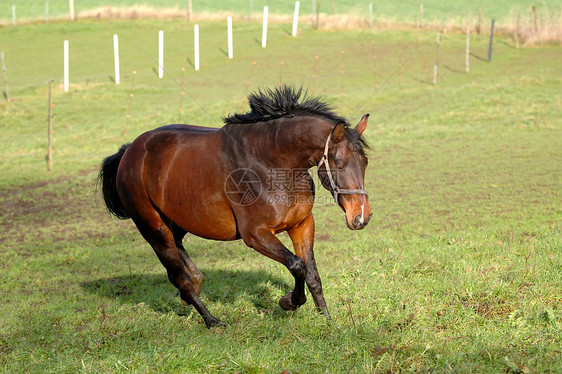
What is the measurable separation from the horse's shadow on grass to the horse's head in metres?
1.48

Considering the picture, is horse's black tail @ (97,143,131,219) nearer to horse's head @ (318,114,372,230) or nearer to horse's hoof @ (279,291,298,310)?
horse's hoof @ (279,291,298,310)

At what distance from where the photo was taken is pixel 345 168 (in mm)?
4957

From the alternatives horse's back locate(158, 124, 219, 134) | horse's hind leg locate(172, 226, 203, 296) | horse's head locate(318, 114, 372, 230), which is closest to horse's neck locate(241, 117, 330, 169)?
horse's head locate(318, 114, 372, 230)

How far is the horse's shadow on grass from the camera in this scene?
20.6ft

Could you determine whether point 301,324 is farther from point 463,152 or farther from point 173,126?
point 463,152

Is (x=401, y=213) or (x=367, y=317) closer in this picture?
(x=367, y=317)

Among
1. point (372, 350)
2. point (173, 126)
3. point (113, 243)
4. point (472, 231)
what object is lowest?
point (113, 243)

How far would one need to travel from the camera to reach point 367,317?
5.20 metres

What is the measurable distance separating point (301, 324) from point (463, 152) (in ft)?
41.6

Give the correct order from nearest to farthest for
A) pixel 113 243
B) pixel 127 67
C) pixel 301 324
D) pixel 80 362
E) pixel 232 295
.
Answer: pixel 80 362, pixel 301 324, pixel 232 295, pixel 113 243, pixel 127 67

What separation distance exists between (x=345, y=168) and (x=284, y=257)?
902mm

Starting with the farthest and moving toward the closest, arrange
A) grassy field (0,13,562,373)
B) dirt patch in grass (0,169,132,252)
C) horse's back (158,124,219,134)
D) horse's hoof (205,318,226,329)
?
dirt patch in grass (0,169,132,252) → horse's back (158,124,219,134) → horse's hoof (205,318,226,329) → grassy field (0,13,562,373)

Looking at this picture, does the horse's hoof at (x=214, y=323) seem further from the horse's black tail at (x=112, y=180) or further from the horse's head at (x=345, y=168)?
the horse's black tail at (x=112, y=180)

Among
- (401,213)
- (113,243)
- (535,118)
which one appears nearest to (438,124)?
(535,118)
